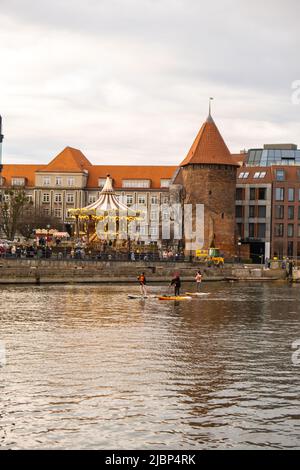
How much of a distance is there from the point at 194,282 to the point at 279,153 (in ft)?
196

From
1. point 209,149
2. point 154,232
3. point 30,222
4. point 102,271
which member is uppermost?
point 209,149

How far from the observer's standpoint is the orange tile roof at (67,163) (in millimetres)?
156575

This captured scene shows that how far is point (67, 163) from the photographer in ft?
517

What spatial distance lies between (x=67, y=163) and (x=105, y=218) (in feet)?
253

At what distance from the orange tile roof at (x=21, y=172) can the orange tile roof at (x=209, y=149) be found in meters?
43.9

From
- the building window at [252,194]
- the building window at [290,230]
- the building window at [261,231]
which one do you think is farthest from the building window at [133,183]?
the building window at [290,230]

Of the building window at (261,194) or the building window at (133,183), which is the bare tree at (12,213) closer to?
the building window at (133,183)

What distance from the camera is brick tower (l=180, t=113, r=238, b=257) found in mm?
119875

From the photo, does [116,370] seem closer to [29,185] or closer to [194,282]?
[194,282]

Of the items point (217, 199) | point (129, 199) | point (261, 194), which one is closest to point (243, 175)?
point (261, 194)

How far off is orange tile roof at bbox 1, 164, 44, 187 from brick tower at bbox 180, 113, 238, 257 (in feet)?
151

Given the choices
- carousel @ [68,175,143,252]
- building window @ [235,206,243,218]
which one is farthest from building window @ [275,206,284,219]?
carousel @ [68,175,143,252]

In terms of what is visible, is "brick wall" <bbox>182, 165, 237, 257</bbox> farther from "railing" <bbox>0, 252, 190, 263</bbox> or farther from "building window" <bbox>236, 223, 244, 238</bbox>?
"railing" <bbox>0, 252, 190, 263</bbox>

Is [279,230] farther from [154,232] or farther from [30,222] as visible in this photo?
[30,222]
